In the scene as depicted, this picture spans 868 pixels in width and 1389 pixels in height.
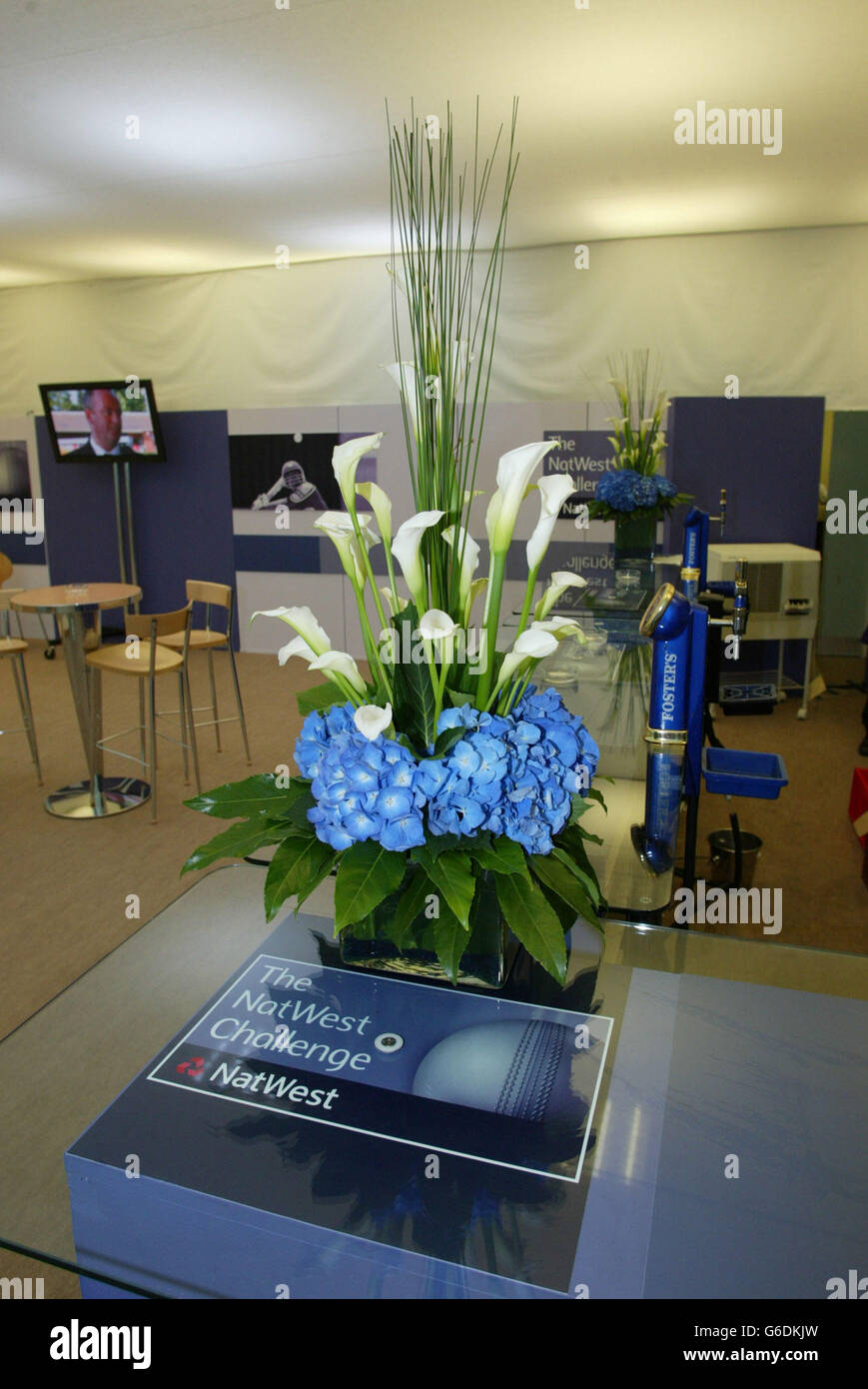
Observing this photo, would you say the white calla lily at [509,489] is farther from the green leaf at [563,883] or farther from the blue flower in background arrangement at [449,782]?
the green leaf at [563,883]

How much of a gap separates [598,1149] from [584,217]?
612 centimetres

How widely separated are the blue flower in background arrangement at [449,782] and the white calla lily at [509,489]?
21 centimetres

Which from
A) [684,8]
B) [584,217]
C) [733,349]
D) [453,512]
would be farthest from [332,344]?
[453,512]

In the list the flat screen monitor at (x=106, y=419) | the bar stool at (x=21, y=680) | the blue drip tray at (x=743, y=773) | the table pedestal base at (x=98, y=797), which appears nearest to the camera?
the blue drip tray at (x=743, y=773)

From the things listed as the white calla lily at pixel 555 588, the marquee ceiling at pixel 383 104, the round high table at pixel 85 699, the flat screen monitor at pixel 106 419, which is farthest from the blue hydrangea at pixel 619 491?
the flat screen monitor at pixel 106 419

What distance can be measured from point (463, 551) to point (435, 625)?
0.13 metres

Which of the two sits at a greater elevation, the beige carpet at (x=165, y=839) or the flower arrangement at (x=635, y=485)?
the flower arrangement at (x=635, y=485)

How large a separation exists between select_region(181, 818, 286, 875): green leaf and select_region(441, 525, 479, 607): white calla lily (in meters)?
0.39

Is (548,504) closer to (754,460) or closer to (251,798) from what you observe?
(251,798)

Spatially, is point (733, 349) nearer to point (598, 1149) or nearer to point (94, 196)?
point (94, 196)

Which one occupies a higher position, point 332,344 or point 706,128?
point 706,128

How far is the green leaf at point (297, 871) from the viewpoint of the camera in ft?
3.86

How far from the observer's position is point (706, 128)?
429cm

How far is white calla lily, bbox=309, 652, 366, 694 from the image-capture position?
114cm
